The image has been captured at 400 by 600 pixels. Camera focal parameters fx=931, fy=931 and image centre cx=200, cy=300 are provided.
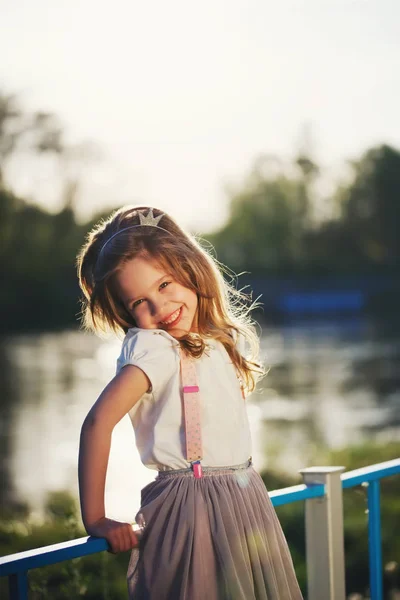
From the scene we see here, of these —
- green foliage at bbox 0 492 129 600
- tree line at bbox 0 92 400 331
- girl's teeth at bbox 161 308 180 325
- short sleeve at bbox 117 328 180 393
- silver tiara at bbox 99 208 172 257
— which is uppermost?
tree line at bbox 0 92 400 331

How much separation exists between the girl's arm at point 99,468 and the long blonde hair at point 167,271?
24cm

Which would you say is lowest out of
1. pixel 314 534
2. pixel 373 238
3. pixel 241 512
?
pixel 314 534

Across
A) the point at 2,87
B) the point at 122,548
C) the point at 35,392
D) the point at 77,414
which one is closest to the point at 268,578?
the point at 122,548

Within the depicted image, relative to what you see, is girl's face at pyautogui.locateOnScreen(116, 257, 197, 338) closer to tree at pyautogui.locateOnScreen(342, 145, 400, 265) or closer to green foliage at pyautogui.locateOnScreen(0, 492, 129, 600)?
green foliage at pyautogui.locateOnScreen(0, 492, 129, 600)

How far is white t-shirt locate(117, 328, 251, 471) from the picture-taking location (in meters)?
1.82

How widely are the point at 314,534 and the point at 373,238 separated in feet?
131

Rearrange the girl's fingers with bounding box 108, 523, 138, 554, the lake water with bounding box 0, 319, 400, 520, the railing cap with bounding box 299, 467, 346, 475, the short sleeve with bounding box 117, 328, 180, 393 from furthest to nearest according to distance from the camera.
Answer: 1. the lake water with bounding box 0, 319, 400, 520
2. the railing cap with bounding box 299, 467, 346, 475
3. the short sleeve with bounding box 117, 328, 180, 393
4. the girl's fingers with bounding box 108, 523, 138, 554

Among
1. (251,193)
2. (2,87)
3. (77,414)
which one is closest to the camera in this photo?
(77,414)

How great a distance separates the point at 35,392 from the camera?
2358cm

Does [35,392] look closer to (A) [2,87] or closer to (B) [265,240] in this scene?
(A) [2,87]

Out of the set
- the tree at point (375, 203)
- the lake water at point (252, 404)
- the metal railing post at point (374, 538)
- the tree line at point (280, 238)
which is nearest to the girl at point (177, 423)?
the metal railing post at point (374, 538)

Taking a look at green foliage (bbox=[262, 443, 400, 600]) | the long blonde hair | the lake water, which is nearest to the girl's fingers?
the long blonde hair

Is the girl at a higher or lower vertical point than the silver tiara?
lower

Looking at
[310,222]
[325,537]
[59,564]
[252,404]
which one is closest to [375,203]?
[310,222]
